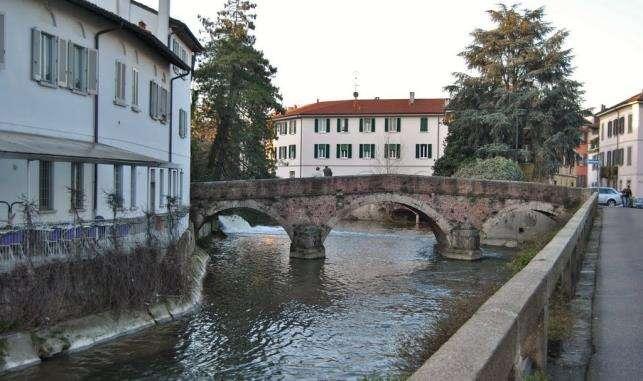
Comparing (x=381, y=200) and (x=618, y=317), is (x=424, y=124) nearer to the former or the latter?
(x=381, y=200)

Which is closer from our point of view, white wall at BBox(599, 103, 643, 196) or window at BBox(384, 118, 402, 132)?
white wall at BBox(599, 103, 643, 196)

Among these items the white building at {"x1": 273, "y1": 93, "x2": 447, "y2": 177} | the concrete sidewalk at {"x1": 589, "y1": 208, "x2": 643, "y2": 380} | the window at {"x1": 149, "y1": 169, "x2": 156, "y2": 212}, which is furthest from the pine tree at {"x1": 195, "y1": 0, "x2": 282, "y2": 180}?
the concrete sidewalk at {"x1": 589, "y1": 208, "x2": 643, "y2": 380}

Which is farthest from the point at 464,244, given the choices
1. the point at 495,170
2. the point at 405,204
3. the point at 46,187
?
the point at 46,187

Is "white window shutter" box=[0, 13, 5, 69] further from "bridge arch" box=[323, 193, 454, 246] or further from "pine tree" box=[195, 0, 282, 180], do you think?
"pine tree" box=[195, 0, 282, 180]

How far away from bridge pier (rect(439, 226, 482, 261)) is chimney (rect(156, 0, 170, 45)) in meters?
14.5

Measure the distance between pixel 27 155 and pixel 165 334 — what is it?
440 centimetres

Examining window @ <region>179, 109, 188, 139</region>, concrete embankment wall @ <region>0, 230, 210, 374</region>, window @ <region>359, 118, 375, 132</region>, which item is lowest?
concrete embankment wall @ <region>0, 230, 210, 374</region>

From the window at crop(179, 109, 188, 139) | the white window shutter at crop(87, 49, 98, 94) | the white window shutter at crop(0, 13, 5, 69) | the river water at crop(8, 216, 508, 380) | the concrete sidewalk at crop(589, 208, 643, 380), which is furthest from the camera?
the window at crop(179, 109, 188, 139)

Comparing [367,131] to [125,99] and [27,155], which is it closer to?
[125,99]

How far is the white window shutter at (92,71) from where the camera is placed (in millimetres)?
14383

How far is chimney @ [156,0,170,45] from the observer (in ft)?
69.3

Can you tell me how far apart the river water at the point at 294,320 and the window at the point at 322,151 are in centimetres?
3061

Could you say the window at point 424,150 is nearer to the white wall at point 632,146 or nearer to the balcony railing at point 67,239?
the white wall at point 632,146

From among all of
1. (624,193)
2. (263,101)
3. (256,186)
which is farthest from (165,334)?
(624,193)
